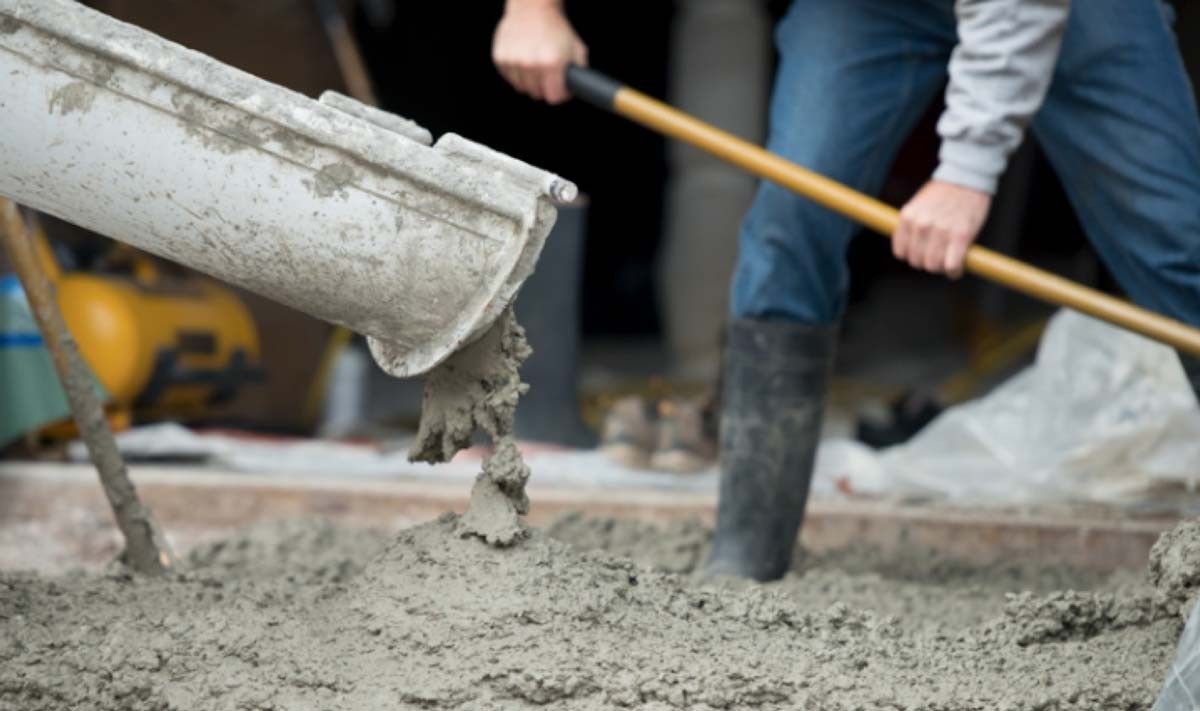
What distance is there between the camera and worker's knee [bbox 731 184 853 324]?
2.04 meters

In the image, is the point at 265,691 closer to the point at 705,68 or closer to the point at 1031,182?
the point at 705,68

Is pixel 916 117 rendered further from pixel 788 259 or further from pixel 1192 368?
pixel 1192 368

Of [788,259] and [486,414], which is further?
[788,259]

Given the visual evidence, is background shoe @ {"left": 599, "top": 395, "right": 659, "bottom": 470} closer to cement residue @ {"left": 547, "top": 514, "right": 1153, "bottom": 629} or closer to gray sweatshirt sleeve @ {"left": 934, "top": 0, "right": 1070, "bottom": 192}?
cement residue @ {"left": 547, "top": 514, "right": 1153, "bottom": 629}

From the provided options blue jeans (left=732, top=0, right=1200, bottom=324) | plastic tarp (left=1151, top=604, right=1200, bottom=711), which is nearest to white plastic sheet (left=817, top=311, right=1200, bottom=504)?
blue jeans (left=732, top=0, right=1200, bottom=324)

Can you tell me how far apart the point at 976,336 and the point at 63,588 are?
15.7 ft

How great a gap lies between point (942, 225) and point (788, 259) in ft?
0.87

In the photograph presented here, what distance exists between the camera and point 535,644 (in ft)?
4.49

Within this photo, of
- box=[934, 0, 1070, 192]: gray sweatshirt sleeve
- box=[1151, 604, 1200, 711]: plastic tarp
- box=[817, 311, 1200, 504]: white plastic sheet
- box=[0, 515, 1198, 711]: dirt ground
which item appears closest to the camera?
box=[1151, 604, 1200, 711]: plastic tarp

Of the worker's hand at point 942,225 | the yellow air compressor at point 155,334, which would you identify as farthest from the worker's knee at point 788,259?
the yellow air compressor at point 155,334

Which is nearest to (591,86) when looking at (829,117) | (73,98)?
(829,117)

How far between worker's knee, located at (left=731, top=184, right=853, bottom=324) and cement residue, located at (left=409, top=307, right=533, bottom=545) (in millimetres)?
649

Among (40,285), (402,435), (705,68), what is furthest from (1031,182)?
(40,285)

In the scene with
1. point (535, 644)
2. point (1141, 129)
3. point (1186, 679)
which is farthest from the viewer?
point (1141, 129)
